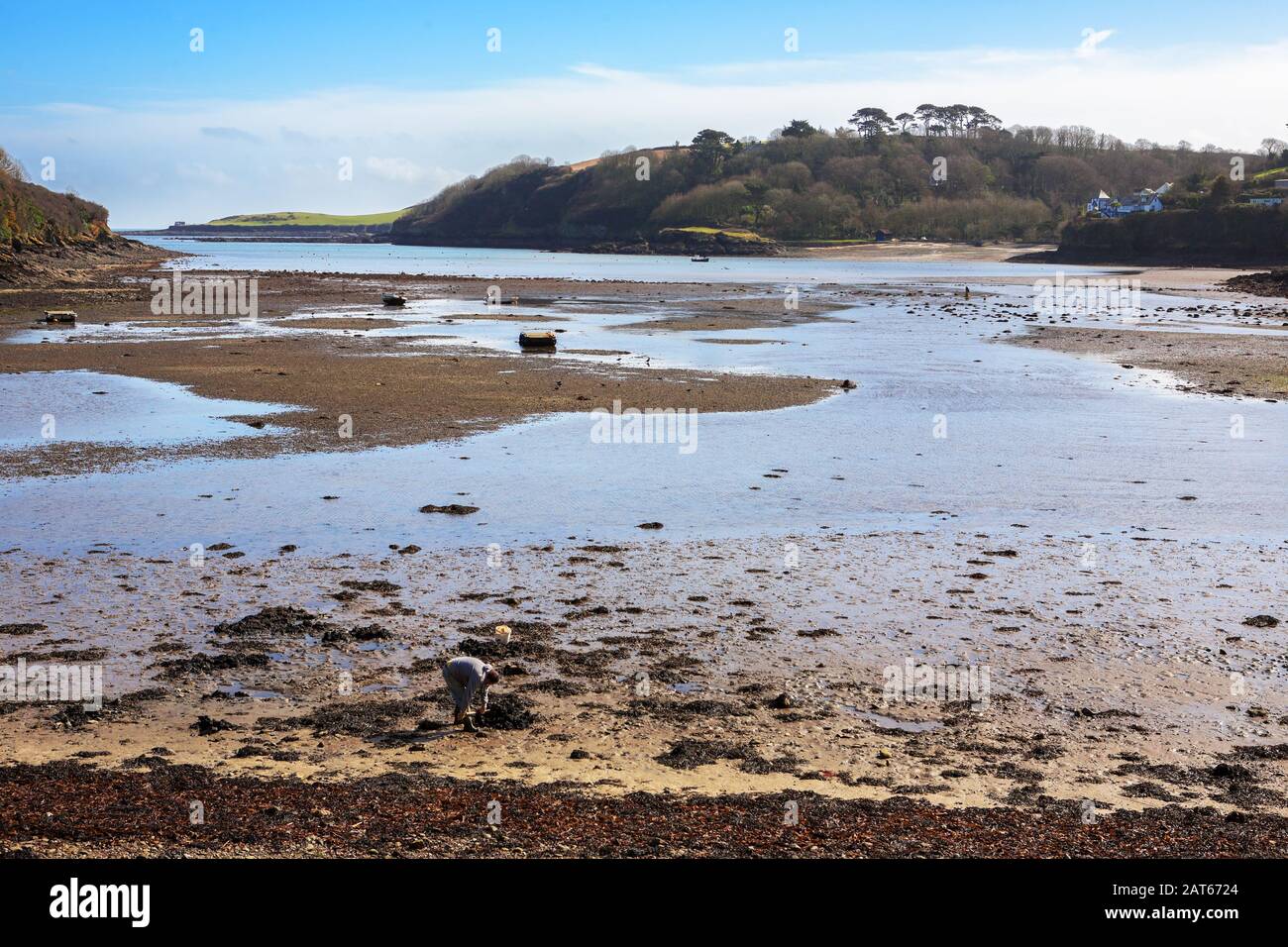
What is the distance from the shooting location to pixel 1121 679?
12.2 m

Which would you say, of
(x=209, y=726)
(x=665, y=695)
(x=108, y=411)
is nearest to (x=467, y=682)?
(x=665, y=695)

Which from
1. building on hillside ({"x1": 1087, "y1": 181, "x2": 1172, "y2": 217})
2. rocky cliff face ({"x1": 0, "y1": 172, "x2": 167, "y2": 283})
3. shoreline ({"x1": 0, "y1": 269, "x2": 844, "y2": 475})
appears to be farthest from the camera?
building on hillside ({"x1": 1087, "y1": 181, "x2": 1172, "y2": 217})

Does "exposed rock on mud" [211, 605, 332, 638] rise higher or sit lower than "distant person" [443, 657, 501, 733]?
lower

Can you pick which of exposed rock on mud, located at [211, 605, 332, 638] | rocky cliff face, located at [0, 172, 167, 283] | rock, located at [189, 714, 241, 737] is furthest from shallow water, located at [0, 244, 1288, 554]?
rocky cliff face, located at [0, 172, 167, 283]

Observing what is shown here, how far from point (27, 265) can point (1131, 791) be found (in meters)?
87.3

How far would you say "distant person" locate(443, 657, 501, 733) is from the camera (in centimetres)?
1039

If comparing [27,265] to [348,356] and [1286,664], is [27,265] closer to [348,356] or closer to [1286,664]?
[348,356]

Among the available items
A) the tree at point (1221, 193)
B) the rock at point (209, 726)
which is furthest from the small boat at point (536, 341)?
the tree at point (1221, 193)

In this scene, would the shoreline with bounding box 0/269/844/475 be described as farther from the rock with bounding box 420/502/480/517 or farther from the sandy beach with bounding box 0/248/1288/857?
the rock with bounding box 420/502/480/517

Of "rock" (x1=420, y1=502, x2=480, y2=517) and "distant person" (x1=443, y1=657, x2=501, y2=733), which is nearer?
"distant person" (x1=443, y1=657, x2=501, y2=733)

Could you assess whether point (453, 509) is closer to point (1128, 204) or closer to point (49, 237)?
point (49, 237)

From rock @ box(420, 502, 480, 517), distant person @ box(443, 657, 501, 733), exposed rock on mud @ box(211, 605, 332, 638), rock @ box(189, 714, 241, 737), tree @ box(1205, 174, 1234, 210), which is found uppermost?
tree @ box(1205, 174, 1234, 210)

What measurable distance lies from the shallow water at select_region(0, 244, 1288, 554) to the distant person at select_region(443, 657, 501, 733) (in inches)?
271
